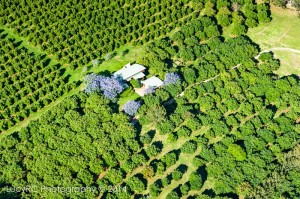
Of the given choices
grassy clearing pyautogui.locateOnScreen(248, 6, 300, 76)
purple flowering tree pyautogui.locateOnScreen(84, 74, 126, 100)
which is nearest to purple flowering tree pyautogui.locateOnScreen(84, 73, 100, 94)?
purple flowering tree pyautogui.locateOnScreen(84, 74, 126, 100)

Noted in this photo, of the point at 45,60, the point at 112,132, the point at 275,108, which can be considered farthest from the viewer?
the point at 45,60

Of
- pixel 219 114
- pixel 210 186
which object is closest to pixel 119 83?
pixel 219 114

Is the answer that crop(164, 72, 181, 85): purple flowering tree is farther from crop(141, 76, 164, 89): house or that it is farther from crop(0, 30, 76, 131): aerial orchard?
crop(0, 30, 76, 131): aerial orchard

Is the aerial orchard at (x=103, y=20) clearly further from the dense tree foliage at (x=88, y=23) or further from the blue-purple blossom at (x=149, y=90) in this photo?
the blue-purple blossom at (x=149, y=90)

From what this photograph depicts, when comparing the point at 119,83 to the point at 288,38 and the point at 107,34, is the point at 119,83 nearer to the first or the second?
the point at 107,34

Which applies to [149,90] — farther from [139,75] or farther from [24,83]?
[24,83]
